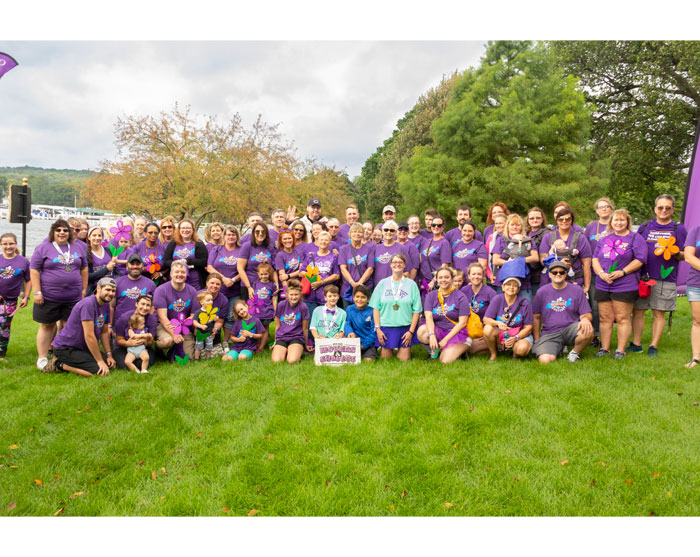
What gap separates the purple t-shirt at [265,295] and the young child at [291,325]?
0.33 meters

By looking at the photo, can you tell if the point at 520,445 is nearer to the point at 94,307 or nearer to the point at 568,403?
the point at 568,403

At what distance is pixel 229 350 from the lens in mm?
7031

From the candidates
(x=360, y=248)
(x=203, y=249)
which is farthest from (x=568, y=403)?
(x=203, y=249)

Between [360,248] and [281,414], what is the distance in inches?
133

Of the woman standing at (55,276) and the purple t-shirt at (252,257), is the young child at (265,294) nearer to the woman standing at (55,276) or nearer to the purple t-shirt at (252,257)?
the purple t-shirt at (252,257)

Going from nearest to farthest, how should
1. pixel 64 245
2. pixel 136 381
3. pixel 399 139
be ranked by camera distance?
pixel 136 381 → pixel 64 245 → pixel 399 139

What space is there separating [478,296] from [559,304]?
112 centimetres

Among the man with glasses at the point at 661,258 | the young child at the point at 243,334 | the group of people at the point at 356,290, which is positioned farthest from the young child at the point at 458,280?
the young child at the point at 243,334

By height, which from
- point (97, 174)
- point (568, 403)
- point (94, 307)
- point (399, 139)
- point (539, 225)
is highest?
point (399, 139)

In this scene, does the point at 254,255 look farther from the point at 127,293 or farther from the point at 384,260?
the point at 384,260

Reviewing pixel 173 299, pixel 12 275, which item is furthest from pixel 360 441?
pixel 12 275

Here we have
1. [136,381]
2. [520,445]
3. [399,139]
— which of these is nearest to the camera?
[520,445]

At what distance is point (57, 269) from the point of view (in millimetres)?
6574

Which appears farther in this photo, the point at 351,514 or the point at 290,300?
the point at 290,300
